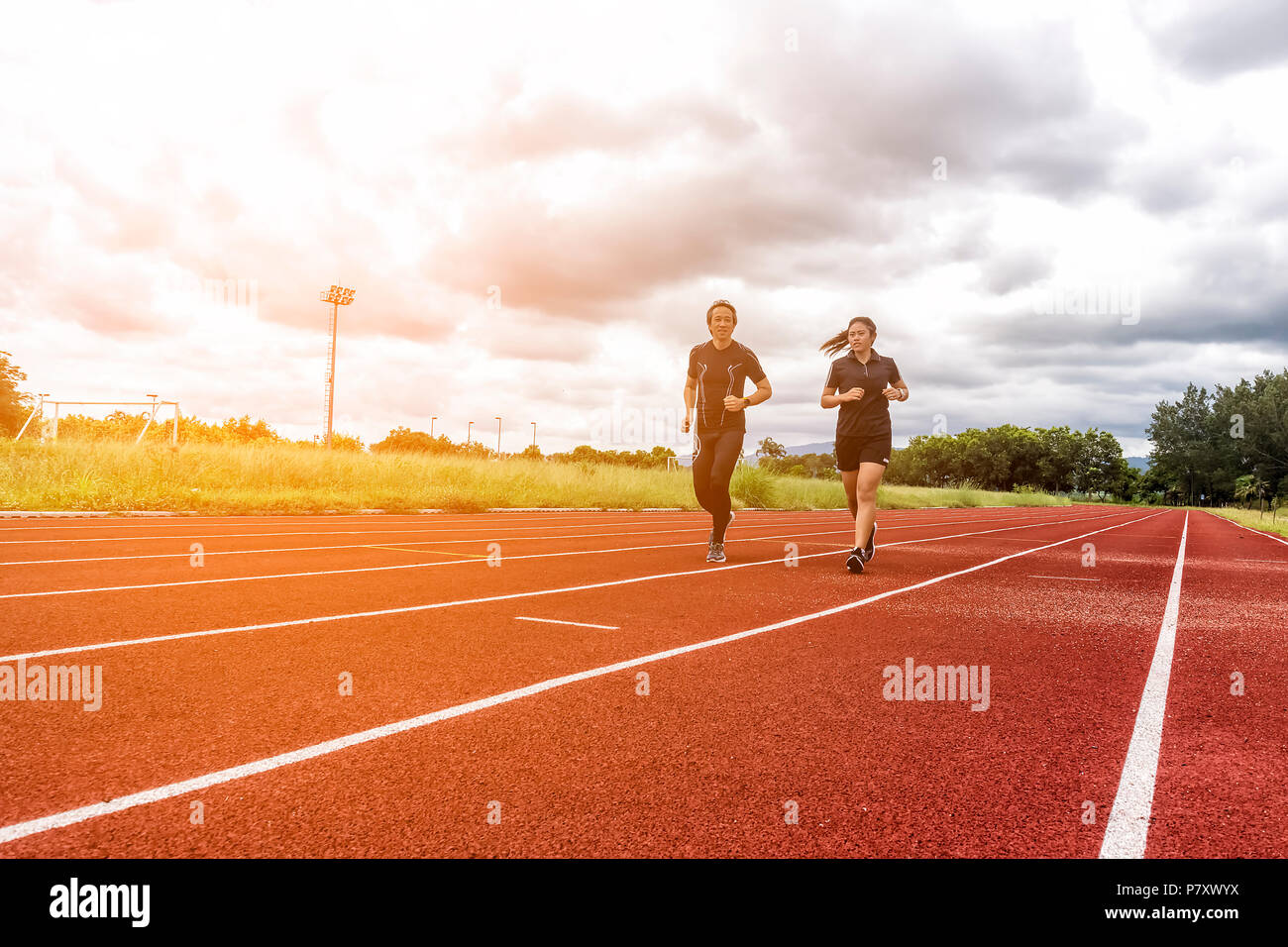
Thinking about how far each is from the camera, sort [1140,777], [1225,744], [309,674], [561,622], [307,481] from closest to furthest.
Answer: [1140,777], [1225,744], [309,674], [561,622], [307,481]

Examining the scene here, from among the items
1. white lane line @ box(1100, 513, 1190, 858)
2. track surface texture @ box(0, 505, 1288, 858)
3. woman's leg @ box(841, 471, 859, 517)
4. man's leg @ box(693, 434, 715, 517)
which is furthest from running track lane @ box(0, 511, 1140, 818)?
woman's leg @ box(841, 471, 859, 517)

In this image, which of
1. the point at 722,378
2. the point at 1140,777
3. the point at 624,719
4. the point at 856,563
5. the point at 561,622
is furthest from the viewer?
the point at 722,378

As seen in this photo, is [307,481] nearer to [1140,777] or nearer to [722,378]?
[722,378]

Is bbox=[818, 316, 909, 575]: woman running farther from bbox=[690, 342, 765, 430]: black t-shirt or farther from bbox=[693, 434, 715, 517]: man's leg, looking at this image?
bbox=[693, 434, 715, 517]: man's leg

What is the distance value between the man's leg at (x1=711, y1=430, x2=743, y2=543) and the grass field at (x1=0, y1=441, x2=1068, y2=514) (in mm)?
11267

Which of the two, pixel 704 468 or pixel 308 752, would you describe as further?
pixel 704 468

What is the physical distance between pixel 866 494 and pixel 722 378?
76.2 inches

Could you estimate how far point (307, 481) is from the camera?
21359 millimetres

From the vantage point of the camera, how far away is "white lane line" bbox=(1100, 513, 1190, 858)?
2.22 meters

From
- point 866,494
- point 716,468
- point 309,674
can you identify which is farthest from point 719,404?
point 309,674

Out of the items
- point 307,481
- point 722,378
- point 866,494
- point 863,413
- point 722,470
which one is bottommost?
point 307,481

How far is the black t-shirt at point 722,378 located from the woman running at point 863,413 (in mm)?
878
